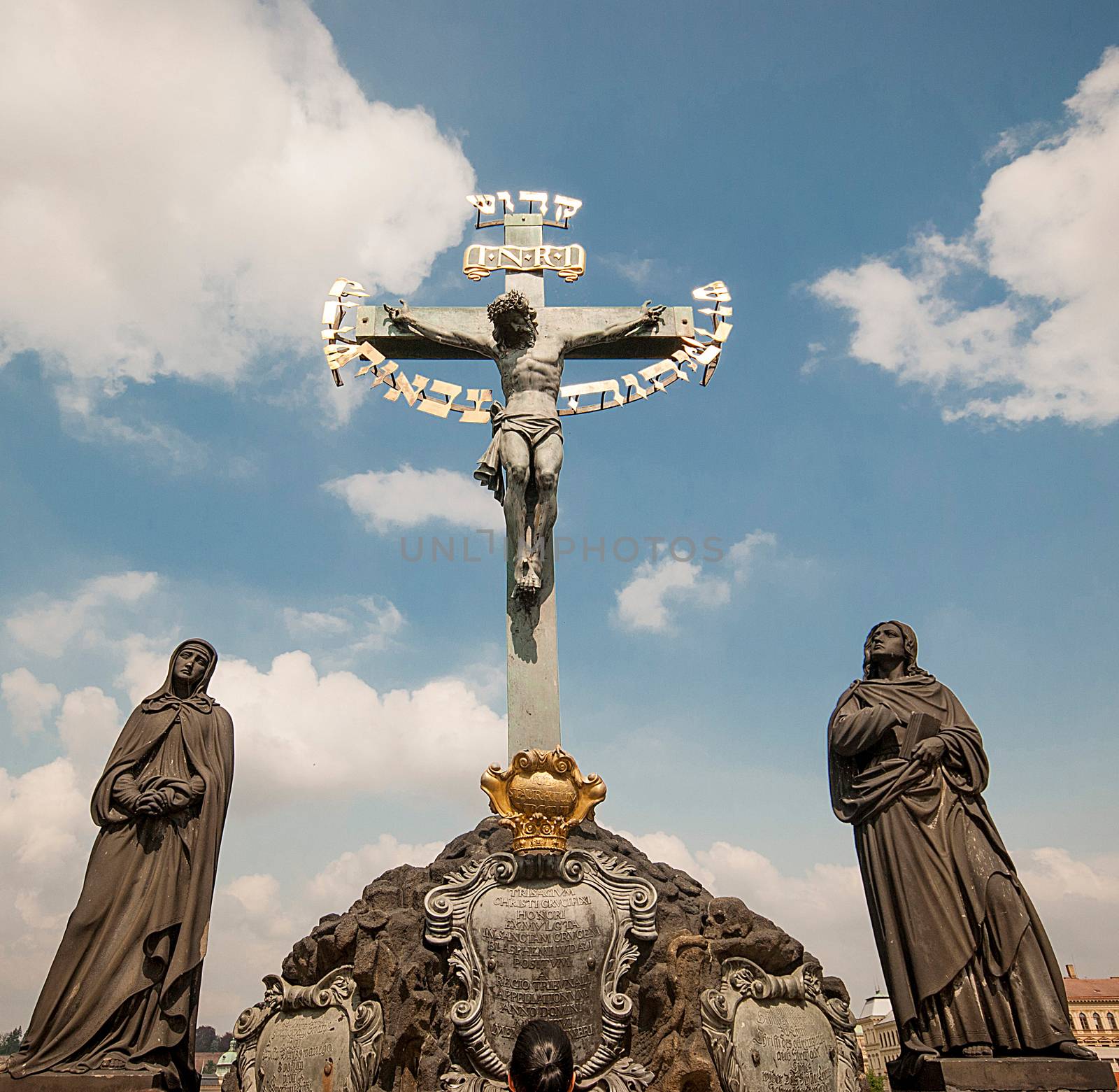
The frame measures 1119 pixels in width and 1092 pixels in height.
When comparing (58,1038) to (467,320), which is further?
(467,320)

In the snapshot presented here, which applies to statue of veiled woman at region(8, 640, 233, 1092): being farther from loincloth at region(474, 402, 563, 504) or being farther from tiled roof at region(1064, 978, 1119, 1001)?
tiled roof at region(1064, 978, 1119, 1001)

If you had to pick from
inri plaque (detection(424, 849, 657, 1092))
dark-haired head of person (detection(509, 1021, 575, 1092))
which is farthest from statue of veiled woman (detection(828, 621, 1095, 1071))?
dark-haired head of person (detection(509, 1021, 575, 1092))

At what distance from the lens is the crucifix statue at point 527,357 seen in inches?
308

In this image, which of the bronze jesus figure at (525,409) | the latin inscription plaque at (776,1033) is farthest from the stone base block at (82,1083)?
the bronze jesus figure at (525,409)

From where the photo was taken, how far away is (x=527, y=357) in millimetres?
8531

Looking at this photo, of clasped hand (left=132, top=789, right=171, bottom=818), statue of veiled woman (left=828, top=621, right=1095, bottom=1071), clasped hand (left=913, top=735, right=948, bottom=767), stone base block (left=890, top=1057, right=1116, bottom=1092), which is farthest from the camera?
clasped hand (left=132, top=789, right=171, bottom=818)

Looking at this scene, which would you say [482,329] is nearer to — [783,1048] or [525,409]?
[525,409]

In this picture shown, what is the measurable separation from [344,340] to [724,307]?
3.90 metres

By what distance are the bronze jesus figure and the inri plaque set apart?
2.99m

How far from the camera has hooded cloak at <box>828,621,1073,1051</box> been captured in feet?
17.3

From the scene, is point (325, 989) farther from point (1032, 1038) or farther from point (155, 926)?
point (1032, 1038)

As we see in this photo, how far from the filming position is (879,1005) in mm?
39062

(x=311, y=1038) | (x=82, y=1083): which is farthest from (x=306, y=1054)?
(x=82, y=1083)

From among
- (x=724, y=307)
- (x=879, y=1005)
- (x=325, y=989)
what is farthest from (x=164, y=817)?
(x=879, y=1005)
